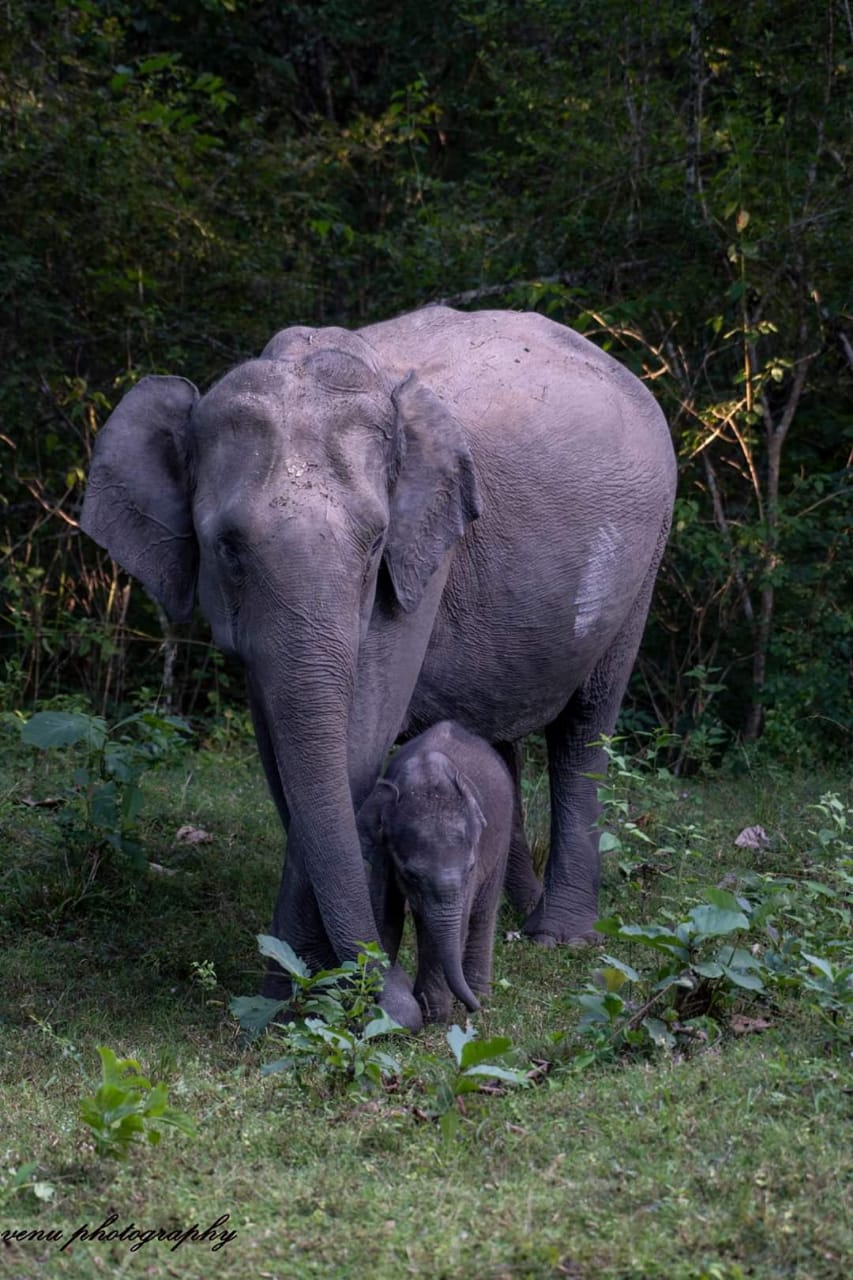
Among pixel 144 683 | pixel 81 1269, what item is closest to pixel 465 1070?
pixel 81 1269

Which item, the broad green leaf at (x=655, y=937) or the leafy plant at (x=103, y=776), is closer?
the broad green leaf at (x=655, y=937)

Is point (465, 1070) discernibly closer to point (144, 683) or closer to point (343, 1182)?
point (343, 1182)

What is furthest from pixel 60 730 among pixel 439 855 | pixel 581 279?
pixel 581 279

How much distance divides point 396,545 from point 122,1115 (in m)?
2.25

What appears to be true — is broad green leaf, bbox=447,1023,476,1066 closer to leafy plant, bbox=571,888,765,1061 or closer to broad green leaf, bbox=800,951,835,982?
leafy plant, bbox=571,888,765,1061

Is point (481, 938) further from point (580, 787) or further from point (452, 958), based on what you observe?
point (580, 787)

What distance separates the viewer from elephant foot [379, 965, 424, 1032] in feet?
18.2

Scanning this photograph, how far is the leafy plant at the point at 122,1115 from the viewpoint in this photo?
14.1ft

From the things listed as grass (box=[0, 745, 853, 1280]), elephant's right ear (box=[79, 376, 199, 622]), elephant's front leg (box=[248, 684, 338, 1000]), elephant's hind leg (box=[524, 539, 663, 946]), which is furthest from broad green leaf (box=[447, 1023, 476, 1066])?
elephant's hind leg (box=[524, 539, 663, 946])

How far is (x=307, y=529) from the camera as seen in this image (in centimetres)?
547

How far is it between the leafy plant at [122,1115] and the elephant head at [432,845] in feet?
4.52

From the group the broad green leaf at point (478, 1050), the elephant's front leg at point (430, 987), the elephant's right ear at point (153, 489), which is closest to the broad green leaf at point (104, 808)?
the elephant's right ear at point (153, 489)

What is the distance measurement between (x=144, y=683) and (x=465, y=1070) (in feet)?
26.1

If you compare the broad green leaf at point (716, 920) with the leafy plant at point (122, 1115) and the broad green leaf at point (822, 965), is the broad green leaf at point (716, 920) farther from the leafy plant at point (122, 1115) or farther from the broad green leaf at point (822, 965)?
the leafy plant at point (122, 1115)
